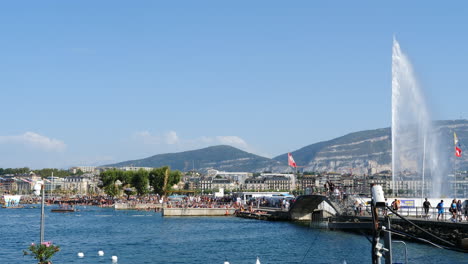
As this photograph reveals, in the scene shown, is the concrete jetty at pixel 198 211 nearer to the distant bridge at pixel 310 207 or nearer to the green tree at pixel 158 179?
the distant bridge at pixel 310 207

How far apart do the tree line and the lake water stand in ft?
240

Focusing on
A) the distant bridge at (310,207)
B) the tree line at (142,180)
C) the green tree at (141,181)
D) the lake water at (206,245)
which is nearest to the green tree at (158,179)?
the tree line at (142,180)

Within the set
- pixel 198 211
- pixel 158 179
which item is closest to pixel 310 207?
pixel 198 211

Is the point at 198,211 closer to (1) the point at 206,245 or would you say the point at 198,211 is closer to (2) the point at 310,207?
(2) the point at 310,207

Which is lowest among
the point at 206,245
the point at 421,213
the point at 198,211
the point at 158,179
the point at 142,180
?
the point at 206,245

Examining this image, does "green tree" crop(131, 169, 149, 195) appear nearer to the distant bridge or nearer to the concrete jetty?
the concrete jetty

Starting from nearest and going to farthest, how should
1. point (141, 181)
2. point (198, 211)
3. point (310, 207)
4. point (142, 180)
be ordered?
point (310, 207) < point (198, 211) < point (142, 180) < point (141, 181)

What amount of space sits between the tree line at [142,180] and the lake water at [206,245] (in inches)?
2886

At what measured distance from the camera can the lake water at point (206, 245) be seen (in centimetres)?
3972

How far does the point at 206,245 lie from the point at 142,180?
10265 cm

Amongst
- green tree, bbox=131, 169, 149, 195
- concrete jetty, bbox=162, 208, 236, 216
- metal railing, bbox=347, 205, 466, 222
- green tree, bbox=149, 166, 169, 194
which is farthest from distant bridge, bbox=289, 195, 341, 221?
green tree, bbox=131, 169, 149, 195

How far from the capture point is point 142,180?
150375mm

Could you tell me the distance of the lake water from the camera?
130ft

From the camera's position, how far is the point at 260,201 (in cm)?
11219
